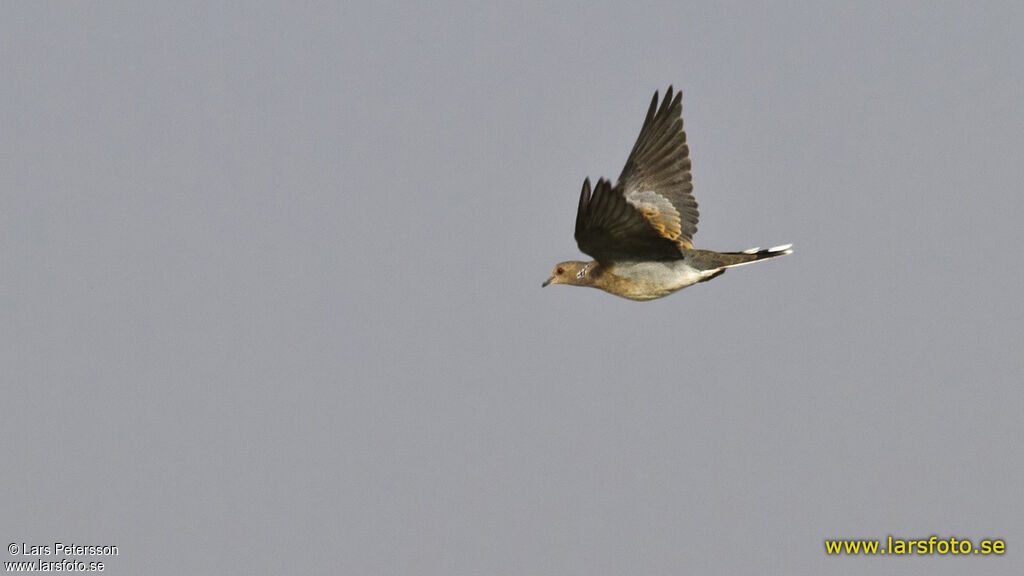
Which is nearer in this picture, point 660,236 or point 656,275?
point 660,236

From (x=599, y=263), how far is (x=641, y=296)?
690 millimetres

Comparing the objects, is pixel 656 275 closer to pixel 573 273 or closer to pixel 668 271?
pixel 668 271

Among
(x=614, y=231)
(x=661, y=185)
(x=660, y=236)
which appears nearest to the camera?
(x=614, y=231)

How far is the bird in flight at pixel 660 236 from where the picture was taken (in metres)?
16.6

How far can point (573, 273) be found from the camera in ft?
59.4

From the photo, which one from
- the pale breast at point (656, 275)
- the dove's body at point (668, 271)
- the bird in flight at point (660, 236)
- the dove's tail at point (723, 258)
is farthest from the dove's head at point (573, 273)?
the dove's tail at point (723, 258)

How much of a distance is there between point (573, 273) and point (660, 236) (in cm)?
206

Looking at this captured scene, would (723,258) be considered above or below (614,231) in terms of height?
below

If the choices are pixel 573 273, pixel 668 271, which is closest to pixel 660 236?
pixel 668 271

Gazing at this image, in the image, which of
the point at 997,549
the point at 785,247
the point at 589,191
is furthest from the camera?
the point at 997,549

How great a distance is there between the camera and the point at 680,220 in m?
17.2

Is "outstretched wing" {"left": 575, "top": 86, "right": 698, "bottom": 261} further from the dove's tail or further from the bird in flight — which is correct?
the dove's tail

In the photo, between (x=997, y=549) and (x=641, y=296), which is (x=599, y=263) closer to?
(x=641, y=296)

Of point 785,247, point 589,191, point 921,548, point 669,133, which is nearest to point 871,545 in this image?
point 921,548
